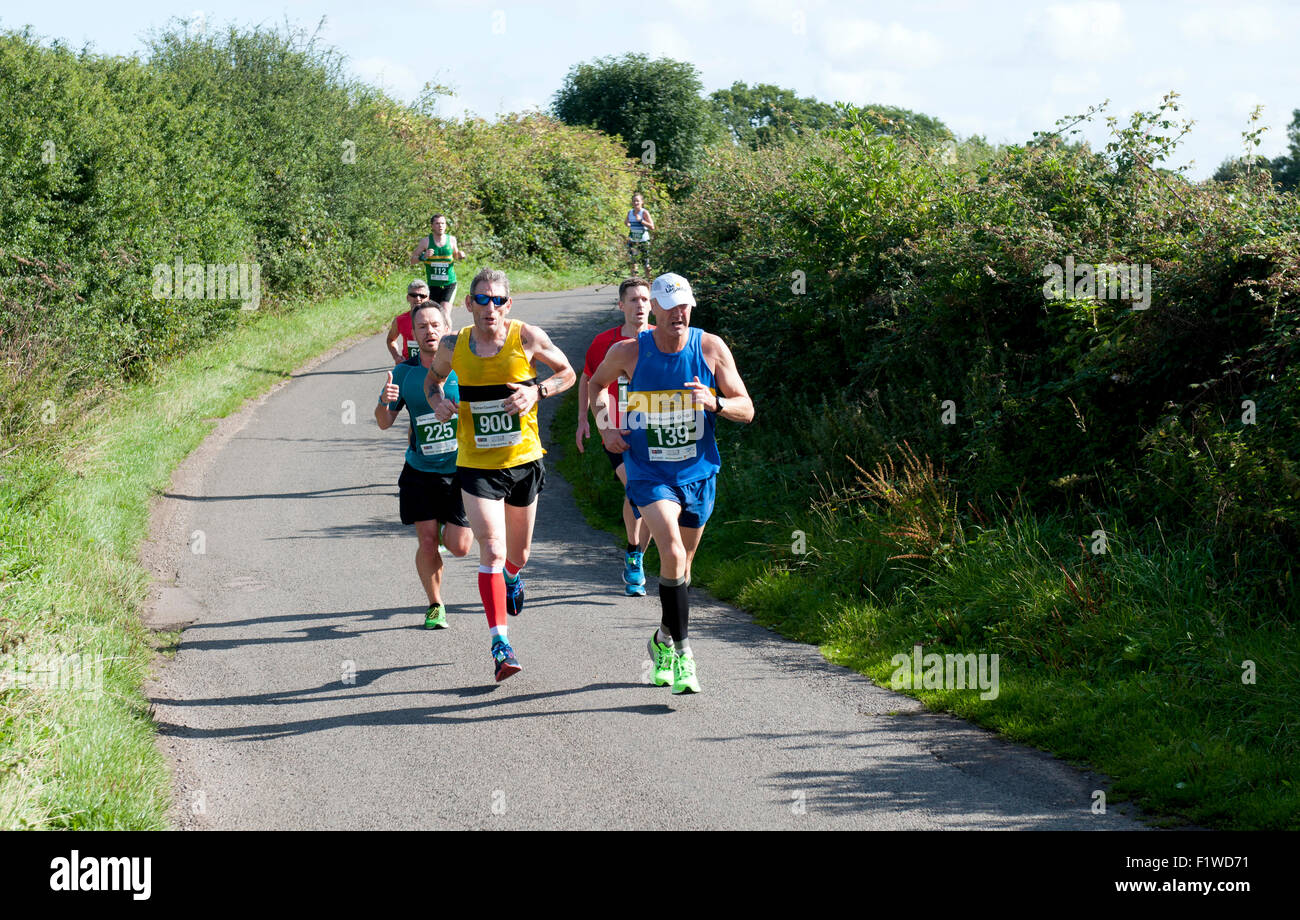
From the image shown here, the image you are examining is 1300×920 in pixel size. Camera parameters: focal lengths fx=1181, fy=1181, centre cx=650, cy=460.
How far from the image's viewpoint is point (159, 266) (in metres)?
17.6

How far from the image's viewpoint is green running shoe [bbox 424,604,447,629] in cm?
841

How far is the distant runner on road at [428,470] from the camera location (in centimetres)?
812

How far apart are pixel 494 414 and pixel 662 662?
1.82m

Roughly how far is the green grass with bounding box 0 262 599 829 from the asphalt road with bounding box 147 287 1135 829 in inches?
11.3

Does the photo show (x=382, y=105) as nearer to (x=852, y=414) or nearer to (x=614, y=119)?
(x=614, y=119)

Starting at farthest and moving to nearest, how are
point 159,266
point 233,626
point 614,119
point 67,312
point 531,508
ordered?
point 614,119 < point 159,266 < point 67,312 < point 233,626 < point 531,508

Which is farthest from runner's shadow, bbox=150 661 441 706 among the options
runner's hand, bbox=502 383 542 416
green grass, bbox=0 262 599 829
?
runner's hand, bbox=502 383 542 416

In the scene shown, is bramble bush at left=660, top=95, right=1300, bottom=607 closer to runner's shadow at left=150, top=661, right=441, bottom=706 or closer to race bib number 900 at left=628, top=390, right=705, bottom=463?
race bib number 900 at left=628, top=390, right=705, bottom=463

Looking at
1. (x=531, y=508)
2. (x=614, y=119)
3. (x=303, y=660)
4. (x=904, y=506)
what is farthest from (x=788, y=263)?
→ (x=614, y=119)

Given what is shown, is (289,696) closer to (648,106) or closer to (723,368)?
(723,368)

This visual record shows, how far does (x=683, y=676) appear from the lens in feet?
23.0

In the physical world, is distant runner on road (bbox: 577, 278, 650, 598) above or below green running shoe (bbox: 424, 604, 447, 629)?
above

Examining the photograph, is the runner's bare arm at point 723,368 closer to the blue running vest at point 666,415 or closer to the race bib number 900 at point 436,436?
the blue running vest at point 666,415

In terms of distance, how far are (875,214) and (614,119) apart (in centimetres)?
4269
